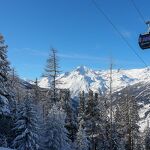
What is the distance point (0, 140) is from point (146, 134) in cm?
4719

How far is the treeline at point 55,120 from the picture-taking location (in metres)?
45.2

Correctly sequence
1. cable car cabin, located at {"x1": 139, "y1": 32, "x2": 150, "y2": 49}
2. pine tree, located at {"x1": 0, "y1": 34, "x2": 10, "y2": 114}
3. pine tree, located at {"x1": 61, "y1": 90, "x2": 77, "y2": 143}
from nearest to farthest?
cable car cabin, located at {"x1": 139, "y1": 32, "x2": 150, "y2": 49}
pine tree, located at {"x1": 0, "y1": 34, "x2": 10, "y2": 114}
pine tree, located at {"x1": 61, "y1": 90, "x2": 77, "y2": 143}

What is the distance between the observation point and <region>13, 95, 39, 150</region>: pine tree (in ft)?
160

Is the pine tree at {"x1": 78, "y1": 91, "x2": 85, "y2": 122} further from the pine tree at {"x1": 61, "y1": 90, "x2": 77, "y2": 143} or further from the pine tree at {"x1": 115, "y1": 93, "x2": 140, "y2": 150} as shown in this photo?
the pine tree at {"x1": 115, "y1": 93, "x2": 140, "y2": 150}

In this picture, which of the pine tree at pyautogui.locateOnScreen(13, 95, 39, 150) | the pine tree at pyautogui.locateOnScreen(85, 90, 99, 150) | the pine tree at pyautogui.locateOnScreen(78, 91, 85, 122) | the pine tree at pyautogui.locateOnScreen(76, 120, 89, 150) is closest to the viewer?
the pine tree at pyautogui.locateOnScreen(13, 95, 39, 150)

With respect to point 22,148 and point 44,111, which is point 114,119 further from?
point 22,148

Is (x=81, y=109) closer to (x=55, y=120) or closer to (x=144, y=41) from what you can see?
(x=55, y=120)

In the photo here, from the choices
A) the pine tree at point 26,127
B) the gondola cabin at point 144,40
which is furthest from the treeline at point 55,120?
the gondola cabin at point 144,40

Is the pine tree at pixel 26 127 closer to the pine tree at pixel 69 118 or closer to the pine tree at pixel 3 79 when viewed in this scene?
the pine tree at pixel 3 79

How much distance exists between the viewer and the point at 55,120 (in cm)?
5562

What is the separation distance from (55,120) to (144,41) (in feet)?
93.6

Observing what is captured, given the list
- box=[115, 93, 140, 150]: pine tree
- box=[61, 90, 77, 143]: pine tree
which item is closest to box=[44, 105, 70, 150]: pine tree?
box=[61, 90, 77, 143]: pine tree

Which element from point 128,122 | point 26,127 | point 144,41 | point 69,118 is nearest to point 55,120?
point 26,127

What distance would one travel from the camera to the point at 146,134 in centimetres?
8406
